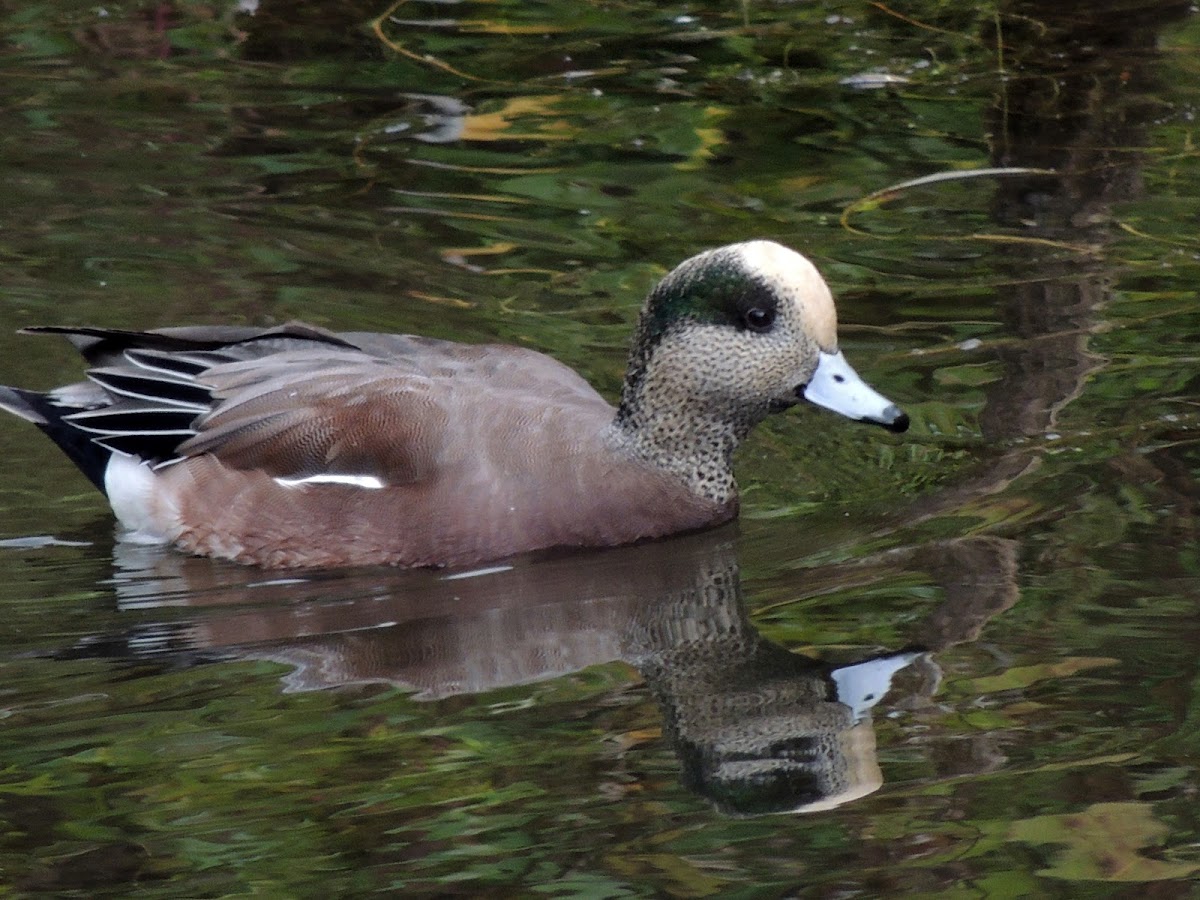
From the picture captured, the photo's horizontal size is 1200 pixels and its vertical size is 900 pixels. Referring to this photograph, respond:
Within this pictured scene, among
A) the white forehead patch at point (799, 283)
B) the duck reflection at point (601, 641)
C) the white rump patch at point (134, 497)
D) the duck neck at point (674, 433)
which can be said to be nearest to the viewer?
the duck reflection at point (601, 641)

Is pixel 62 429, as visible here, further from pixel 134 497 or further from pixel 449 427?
pixel 449 427

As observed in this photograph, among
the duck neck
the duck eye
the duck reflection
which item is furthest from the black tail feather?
the duck eye

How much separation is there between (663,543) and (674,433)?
0.30m

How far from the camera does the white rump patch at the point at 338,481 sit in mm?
5070

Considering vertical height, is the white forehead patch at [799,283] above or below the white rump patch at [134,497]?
above

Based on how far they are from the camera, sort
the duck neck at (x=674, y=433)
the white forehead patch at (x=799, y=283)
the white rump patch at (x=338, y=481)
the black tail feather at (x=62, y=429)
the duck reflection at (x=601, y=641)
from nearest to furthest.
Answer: the duck reflection at (x=601, y=641), the white forehead patch at (x=799, y=283), the white rump patch at (x=338, y=481), the duck neck at (x=674, y=433), the black tail feather at (x=62, y=429)

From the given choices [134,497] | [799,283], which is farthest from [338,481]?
[799,283]

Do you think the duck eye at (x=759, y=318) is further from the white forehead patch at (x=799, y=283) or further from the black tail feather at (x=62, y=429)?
the black tail feather at (x=62, y=429)

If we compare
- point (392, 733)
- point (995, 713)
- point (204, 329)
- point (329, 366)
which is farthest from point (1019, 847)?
point (204, 329)

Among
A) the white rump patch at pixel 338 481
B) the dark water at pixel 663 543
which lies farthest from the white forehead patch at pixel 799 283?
the white rump patch at pixel 338 481

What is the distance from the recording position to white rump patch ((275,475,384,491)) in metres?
5.07

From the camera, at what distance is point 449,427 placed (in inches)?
198

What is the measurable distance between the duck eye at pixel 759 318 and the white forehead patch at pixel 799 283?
0.22 ft

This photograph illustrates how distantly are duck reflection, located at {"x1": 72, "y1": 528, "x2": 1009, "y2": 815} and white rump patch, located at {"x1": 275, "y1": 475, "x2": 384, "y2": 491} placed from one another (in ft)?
0.79
